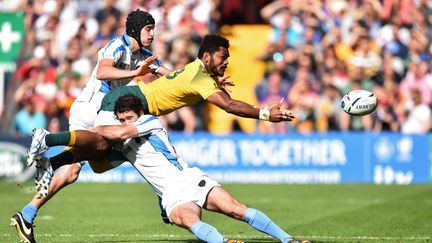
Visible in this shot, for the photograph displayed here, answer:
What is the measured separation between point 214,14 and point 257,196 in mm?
7578

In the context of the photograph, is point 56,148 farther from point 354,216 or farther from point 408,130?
point 408,130

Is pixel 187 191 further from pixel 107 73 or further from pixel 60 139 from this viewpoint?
pixel 107 73

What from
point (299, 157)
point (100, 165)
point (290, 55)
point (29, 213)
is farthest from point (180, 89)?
point (290, 55)

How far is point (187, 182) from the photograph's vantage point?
34.0ft

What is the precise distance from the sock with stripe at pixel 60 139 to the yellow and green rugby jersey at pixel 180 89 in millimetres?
985

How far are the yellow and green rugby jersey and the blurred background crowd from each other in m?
10.9

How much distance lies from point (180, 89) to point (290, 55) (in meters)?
12.3

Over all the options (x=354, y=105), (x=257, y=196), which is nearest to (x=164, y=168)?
(x=354, y=105)

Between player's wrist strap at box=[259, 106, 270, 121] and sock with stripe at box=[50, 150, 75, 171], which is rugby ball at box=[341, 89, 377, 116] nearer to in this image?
player's wrist strap at box=[259, 106, 270, 121]

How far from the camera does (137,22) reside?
11.7 meters

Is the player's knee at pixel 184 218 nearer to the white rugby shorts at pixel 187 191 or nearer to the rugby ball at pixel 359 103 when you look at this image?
the white rugby shorts at pixel 187 191

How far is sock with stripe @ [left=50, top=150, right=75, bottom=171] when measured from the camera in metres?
11.0

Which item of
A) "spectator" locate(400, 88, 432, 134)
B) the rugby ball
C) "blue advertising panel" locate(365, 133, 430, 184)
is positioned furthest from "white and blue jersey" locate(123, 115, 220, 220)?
"spectator" locate(400, 88, 432, 134)

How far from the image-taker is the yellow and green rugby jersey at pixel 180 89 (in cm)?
1080
